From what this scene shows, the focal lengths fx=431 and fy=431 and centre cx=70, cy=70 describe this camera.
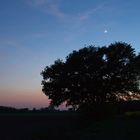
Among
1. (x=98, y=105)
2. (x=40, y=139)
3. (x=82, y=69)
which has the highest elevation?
(x=82, y=69)

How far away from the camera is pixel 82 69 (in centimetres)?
7412

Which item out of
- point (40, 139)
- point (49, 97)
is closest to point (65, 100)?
point (49, 97)

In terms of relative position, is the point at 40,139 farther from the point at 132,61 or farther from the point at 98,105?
the point at 132,61

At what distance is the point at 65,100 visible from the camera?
7625 cm

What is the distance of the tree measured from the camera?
73500 mm

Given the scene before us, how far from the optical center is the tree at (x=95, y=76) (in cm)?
7350

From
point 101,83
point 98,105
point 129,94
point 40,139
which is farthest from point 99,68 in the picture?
point 40,139

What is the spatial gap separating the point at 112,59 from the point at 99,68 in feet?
9.61

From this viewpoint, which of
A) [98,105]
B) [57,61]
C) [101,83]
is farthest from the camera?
[57,61]

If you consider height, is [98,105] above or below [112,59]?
below

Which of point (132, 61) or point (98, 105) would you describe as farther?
point (132, 61)

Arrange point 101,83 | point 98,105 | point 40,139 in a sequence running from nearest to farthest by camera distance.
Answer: point 40,139, point 98,105, point 101,83

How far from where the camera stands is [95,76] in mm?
73625

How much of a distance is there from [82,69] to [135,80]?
9358mm
